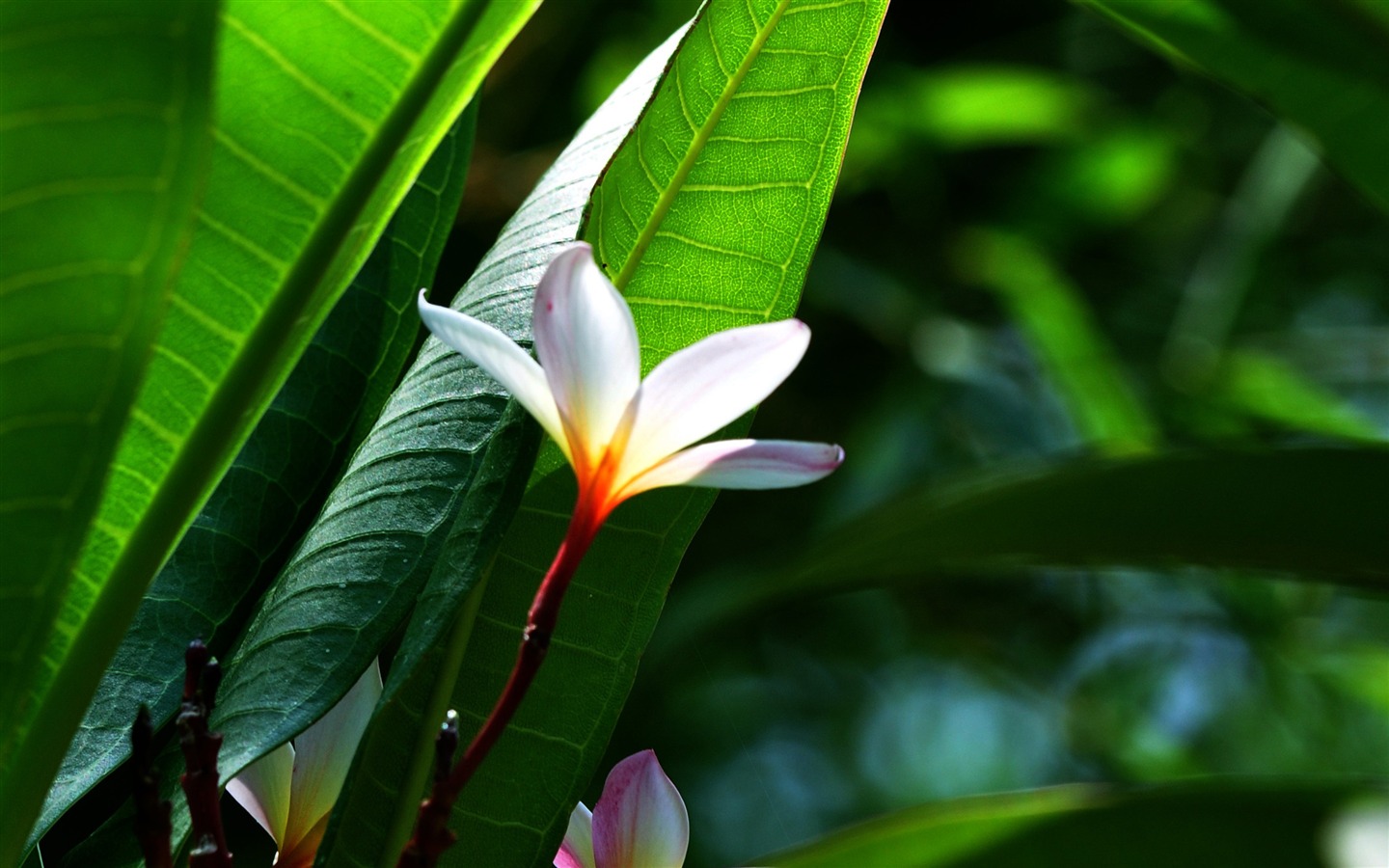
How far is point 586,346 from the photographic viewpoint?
364mm

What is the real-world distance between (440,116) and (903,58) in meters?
1.91

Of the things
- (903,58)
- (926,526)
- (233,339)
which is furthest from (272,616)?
(903,58)

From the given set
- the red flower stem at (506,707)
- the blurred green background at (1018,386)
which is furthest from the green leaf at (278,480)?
the blurred green background at (1018,386)

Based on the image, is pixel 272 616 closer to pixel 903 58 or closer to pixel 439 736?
pixel 439 736

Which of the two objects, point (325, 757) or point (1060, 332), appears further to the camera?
point (1060, 332)

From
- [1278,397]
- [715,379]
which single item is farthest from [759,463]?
[1278,397]

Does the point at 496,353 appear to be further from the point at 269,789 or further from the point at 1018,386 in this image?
the point at 1018,386

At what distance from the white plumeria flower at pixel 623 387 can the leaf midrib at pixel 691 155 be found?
0.09 metres

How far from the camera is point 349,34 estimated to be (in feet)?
1.27

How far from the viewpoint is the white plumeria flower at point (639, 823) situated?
1.40 feet

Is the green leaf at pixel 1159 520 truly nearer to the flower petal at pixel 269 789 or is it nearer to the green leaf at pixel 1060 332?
the flower petal at pixel 269 789

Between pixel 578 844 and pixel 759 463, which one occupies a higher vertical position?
pixel 759 463

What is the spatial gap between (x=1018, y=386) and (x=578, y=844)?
1749 millimetres

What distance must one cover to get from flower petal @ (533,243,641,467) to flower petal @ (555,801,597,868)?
162mm
